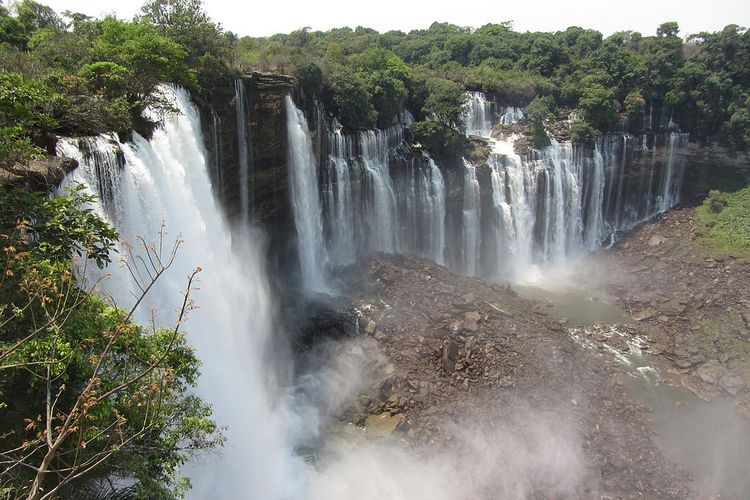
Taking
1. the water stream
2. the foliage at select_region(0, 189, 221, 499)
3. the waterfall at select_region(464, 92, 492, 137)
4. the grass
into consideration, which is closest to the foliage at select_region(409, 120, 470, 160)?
the waterfall at select_region(464, 92, 492, 137)

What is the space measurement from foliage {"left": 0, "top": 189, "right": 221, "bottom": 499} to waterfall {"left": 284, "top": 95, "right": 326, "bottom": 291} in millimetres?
14921

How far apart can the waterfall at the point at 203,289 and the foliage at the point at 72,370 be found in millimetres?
3077

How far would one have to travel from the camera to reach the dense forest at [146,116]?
690 cm

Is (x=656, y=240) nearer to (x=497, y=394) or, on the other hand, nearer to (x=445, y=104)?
(x=445, y=104)

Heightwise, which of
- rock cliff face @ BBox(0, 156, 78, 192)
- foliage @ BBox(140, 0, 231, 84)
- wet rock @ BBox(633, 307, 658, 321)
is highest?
foliage @ BBox(140, 0, 231, 84)

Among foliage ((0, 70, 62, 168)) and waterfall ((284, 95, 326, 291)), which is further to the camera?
waterfall ((284, 95, 326, 291))

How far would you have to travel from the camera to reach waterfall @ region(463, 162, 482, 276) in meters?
29.2

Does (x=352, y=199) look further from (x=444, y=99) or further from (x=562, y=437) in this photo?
(x=562, y=437)

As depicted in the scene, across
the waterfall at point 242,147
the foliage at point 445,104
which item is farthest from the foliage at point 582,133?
the waterfall at point 242,147

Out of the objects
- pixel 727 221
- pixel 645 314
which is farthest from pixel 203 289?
pixel 727 221

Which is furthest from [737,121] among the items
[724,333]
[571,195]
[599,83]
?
[724,333]

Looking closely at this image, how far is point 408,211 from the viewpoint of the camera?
1102 inches

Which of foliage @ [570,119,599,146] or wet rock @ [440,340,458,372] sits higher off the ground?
foliage @ [570,119,599,146]

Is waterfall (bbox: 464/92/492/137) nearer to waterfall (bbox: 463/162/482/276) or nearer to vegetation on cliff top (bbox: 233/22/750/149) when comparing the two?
vegetation on cliff top (bbox: 233/22/750/149)
